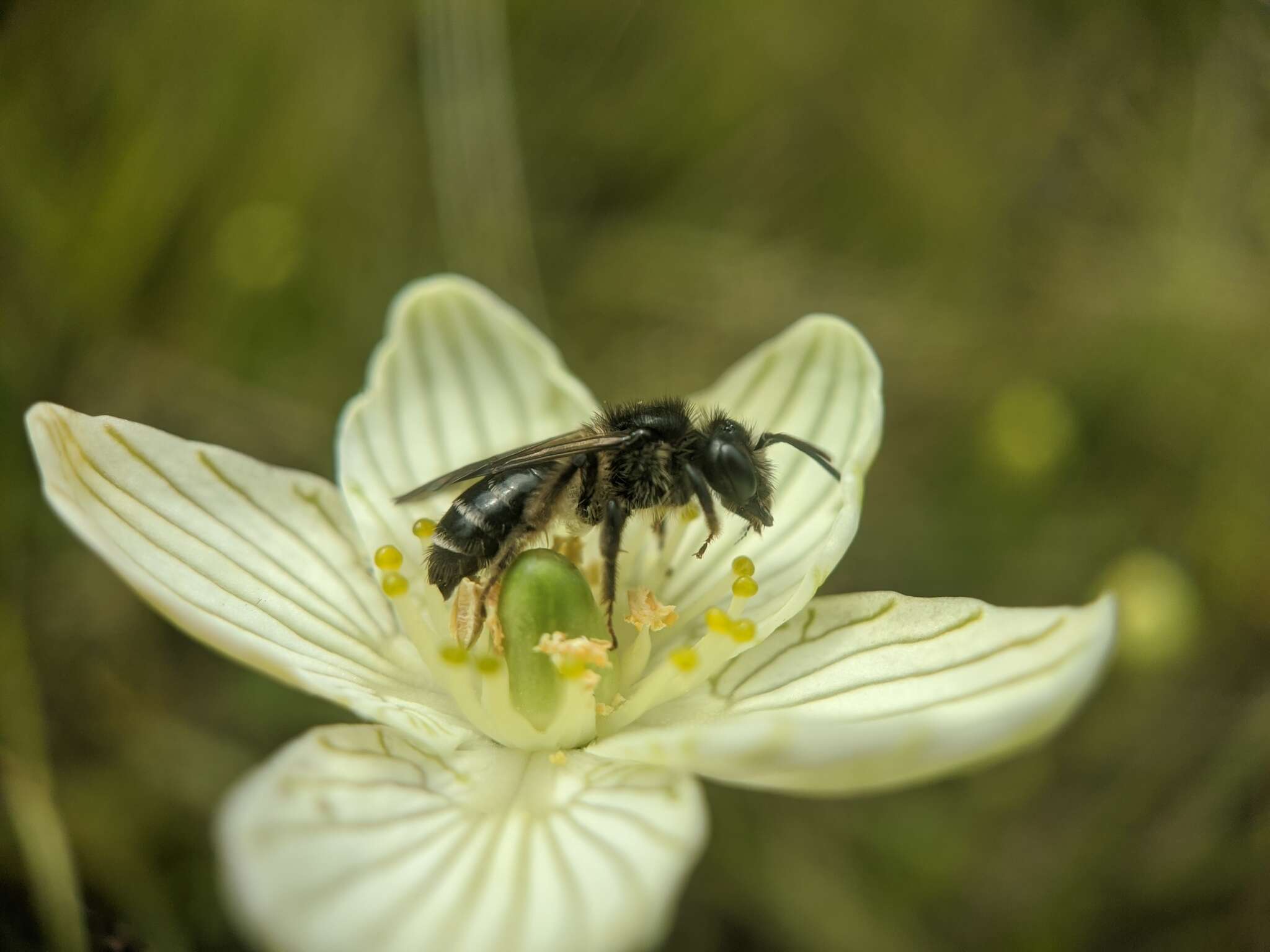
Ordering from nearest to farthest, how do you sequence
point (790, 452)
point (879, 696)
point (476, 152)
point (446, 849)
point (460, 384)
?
point (446, 849)
point (879, 696)
point (790, 452)
point (460, 384)
point (476, 152)

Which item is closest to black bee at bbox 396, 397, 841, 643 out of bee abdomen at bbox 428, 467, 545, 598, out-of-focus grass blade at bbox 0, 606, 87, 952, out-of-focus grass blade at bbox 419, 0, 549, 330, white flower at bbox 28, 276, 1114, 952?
bee abdomen at bbox 428, 467, 545, 598

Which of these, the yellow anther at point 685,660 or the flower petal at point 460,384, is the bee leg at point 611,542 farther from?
the flower petal at point 460,384

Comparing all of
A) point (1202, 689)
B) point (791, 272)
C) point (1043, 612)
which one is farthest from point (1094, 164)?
point (1043, 612)

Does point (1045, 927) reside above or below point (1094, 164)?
below

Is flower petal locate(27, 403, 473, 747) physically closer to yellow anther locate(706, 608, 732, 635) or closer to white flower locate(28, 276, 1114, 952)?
white flower locate(28, 276, 1114, 952)

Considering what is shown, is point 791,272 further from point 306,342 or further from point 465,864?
point 465,864

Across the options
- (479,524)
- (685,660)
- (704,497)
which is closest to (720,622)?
(685,660)

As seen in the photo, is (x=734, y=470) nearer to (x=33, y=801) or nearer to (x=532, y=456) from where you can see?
(x=532, y=456)

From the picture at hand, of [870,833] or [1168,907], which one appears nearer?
[1168,907]
